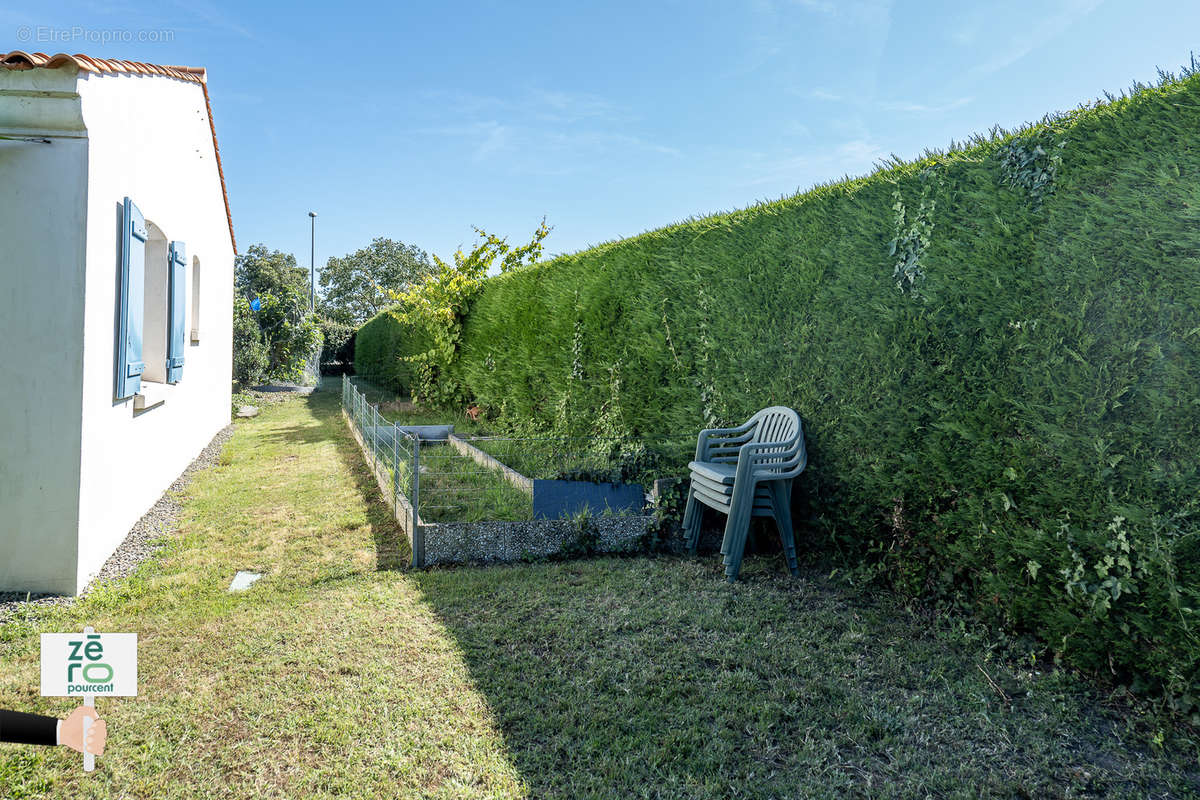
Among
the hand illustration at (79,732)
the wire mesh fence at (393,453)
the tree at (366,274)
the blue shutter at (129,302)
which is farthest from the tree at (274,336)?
the tree at (366,274)

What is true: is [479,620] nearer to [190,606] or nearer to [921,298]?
[190,606]

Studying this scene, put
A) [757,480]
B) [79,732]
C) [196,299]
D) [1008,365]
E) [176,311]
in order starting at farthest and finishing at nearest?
[196,299]
[176,311]
[757,480]
[1008,365]
[79,732]

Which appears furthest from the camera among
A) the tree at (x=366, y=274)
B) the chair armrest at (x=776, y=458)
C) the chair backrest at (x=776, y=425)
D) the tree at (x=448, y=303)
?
the tree at (x=366, y=274)

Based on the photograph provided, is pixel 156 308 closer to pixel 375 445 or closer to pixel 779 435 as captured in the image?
pixel 375 445

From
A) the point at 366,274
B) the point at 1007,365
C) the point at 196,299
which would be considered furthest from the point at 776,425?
the point at 366,274

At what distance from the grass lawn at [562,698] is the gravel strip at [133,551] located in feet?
0.58

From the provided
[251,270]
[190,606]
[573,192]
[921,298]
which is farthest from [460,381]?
[251,270]

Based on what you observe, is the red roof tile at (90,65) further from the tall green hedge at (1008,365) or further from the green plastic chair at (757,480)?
the green plastic chair at (757,480)

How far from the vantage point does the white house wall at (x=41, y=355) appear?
12.5 feet

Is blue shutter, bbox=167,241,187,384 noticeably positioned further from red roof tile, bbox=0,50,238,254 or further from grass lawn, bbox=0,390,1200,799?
grass lawn, bbox=0,390,1200,799

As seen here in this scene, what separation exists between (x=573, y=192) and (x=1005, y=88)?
10.7m

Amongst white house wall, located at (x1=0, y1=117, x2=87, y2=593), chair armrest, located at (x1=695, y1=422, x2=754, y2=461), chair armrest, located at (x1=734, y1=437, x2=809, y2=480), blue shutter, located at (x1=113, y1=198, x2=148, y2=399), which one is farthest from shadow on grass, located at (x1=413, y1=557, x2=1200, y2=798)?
blue shutter, located at (x1=113, y1=198, x2=148, y2=399)

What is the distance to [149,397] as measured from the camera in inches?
218

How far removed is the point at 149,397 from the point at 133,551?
1494mm
